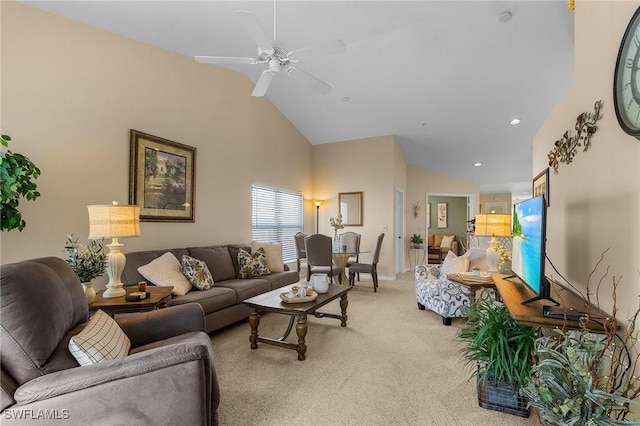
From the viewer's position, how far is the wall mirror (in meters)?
6.46

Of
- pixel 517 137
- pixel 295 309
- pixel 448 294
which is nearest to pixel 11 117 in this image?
pixel 295 309

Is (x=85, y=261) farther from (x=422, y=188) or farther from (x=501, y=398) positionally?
(x=422, y=188)

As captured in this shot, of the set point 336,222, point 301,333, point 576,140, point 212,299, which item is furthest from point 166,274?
point 336,222

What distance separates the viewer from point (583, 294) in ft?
6.36

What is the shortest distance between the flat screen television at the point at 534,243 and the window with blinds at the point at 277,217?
13.1ft

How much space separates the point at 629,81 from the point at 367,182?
198 inches

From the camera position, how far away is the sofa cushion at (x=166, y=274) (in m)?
3.00

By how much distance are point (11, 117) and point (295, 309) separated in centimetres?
284

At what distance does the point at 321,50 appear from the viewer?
7.82 ft

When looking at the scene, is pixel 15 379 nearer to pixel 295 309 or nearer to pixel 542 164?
pixel 295 309

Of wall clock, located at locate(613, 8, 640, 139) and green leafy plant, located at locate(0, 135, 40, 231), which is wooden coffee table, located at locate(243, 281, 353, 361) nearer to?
green leafy plant, located at locate(0, 135, 40, 231)

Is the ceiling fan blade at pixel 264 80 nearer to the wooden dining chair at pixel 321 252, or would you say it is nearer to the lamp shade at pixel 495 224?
the wooden dining chair at pixel 321 252

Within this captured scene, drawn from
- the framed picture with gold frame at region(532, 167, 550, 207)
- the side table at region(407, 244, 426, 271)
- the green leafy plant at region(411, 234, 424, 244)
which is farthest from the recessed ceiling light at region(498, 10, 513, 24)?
the side table at region(407, 244, 426, 271)

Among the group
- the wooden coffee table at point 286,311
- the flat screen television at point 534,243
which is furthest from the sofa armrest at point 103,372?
the flat screen television at point 534,243
